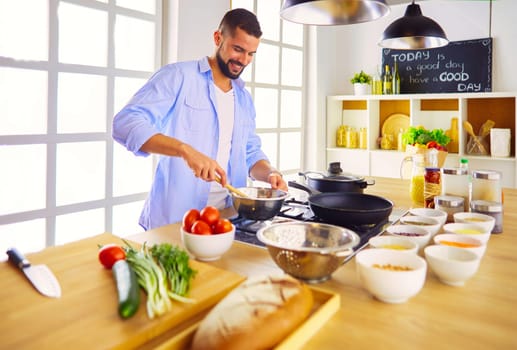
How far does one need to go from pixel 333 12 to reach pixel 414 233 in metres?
0.99

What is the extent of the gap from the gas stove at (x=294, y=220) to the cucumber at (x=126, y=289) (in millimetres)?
446

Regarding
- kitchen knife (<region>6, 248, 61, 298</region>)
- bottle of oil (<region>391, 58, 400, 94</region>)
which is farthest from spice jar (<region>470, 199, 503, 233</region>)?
bottle of oil (<region>391, 58, 400, 94</region>)

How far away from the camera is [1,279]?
0.97m

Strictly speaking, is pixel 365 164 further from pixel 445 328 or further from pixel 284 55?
pixel 445 328

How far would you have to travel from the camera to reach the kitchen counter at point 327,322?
2.46ft

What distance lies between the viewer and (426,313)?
2.86ft

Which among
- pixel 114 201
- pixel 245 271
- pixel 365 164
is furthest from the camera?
pixel 365 164

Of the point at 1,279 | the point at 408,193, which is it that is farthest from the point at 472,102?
the point at 1,279

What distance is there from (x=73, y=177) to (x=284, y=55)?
228 cm

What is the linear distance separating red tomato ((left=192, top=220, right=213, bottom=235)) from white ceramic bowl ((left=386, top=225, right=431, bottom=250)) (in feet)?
1.77

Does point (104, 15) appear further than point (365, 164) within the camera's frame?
No

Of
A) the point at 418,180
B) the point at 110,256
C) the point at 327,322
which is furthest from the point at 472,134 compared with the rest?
the point at 110,256

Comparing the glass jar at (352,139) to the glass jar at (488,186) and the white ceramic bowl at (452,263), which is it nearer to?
the glass jar at (488,186)

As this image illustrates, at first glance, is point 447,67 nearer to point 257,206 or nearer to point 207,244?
point 257,206
